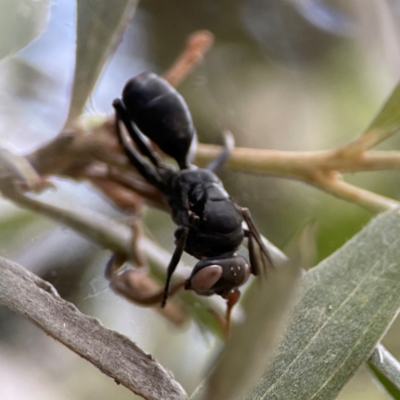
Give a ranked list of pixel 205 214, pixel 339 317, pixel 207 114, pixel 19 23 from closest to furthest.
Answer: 1. pixel 339 317
2. pixel 19 23
3. pixel 205 214
4. pixel 207 114

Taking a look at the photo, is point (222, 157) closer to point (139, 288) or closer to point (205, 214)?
point (205, 214)

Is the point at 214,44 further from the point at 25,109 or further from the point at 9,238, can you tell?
the point at 9,238

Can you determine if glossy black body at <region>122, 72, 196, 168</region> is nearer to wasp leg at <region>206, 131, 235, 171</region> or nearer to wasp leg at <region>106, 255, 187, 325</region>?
wasp leg at <region>206, 131, 235, 171</region>

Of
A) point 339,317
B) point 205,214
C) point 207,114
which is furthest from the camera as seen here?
point 207,114

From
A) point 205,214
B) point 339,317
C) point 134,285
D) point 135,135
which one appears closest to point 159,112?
point 135,135

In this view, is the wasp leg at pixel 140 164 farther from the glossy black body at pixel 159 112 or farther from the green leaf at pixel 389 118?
the green leaf at pixel 389 118

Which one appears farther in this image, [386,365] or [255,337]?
[386,365]

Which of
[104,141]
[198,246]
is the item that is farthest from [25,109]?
[198,246]

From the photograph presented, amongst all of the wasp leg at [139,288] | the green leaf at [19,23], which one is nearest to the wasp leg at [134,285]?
the wasp leg at [139,288]
